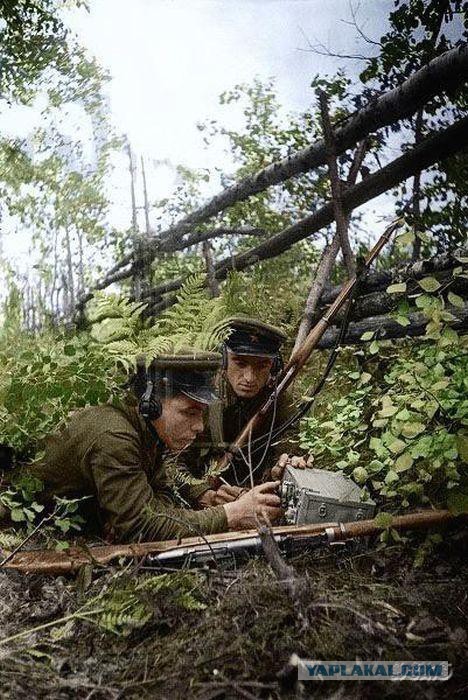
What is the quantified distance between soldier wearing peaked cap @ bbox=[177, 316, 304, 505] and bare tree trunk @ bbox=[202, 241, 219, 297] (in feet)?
0.94

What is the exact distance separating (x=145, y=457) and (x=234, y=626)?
1121mm

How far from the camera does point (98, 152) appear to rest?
11.8 ft

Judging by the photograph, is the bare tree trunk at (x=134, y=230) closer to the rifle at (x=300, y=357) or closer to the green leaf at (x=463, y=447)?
the rifle at (x=300, y=357)

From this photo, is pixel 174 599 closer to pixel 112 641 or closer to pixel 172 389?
pixel 112 641

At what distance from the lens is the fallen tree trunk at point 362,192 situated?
3.03 meters

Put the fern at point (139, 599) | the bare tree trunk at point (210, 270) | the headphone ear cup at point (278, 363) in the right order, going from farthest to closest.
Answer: the bare tree trunk at point (210, 270) < the headphone ear cup at point (278, 363) < the fern at point (139, 599)

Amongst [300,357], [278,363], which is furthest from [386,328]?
[278,363]

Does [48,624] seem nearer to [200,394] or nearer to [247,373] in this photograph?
[200,394]

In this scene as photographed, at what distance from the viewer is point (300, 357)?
121 inches

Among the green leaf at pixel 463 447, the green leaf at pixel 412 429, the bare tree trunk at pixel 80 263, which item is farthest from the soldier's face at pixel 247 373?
the green leaf at pixel 463 447

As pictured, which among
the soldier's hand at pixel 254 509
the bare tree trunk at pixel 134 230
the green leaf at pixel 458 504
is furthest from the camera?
the bare tree trunk at pixel 134 230

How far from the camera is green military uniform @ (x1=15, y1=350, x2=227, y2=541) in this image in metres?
2.54

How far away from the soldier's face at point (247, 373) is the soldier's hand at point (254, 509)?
581 mm

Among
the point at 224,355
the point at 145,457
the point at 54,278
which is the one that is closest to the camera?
the point at 145,457
